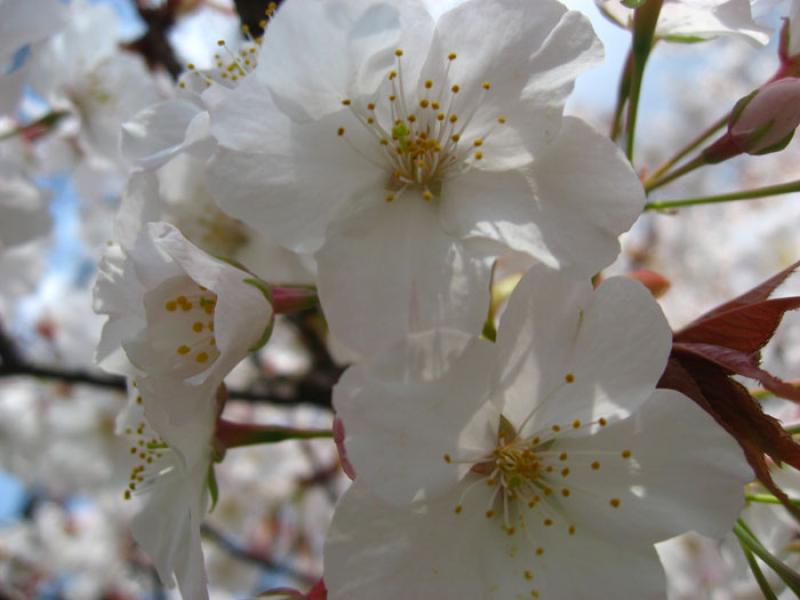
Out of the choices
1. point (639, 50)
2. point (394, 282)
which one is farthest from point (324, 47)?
point (639, 50)

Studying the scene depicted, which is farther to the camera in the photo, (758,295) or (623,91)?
(623,91)

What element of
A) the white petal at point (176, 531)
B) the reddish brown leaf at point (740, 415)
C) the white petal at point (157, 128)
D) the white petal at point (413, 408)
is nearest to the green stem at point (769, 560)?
the reddish brown leaf at point (740, 415)

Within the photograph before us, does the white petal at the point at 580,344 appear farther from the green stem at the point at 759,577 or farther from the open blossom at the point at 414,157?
the green stem at the point at 759,577

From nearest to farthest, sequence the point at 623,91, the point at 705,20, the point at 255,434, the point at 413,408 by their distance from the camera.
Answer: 1. the point at 413,408
2. the point at 705,20
3. the point at 255,434
4. the point at 623,91

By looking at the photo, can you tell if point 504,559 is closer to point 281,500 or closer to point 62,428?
point 62,428

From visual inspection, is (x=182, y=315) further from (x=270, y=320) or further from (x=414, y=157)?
(x=414, y=157)

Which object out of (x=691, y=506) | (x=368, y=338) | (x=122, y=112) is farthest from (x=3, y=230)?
(x=691, y=506)

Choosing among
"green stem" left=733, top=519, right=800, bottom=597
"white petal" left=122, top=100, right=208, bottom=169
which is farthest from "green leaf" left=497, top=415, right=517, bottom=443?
"white petal" left=122, top=100, right=208, bottom=169
